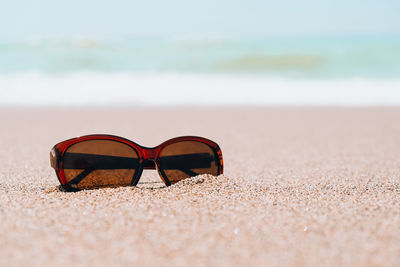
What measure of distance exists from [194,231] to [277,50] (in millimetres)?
15176

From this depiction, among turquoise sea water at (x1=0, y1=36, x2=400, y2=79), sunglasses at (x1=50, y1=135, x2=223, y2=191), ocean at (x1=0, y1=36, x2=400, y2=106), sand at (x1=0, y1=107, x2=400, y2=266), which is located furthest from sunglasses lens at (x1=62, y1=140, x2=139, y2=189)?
turquoise sea water at (x1=0, y1=36, x2=400, y2=79)

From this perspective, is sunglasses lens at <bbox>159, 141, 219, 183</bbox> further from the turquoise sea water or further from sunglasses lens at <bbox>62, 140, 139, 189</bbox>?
the turquoise sea water

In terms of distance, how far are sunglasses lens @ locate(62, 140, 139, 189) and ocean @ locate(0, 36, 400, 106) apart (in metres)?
7.34

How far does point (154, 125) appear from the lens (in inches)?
243

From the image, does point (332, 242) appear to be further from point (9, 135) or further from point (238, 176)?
point (9, 135)

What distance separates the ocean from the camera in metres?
10.3

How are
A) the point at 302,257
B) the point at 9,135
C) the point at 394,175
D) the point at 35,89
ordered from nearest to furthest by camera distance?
the point at 302,257 < the point at 394,175 < the point at 9,135 < the point at 35,89

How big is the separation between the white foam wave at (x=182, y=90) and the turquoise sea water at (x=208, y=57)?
76cm

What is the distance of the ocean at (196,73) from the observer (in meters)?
10.3

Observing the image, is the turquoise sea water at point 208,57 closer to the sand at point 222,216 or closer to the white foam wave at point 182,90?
the white foam wave at point 182,90

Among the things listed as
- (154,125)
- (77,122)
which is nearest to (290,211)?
(154,125)

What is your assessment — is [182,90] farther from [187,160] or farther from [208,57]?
[187,160]

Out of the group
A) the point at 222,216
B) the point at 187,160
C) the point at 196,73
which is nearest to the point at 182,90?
the point at 196,73

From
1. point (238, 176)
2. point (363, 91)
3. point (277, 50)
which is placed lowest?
point (238, 176)
